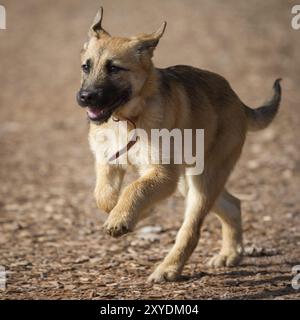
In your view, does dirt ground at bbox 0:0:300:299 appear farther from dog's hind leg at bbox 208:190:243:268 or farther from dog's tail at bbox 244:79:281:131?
dog's tail at bbox 244:79:281:131

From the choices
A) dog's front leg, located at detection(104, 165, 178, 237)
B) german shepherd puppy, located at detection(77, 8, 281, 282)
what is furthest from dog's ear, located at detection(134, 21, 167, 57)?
dog's front leg, located at detection(104, 165, 178, 237)

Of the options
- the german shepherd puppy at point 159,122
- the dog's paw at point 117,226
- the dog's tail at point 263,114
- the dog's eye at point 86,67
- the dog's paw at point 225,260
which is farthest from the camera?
the dog's tail at point 263,114

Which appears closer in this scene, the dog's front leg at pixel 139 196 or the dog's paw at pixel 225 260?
the dog's front leg at pixel 139 196

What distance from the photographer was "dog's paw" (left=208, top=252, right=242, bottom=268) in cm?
741

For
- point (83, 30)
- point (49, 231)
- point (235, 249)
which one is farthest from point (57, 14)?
point (235, 249)

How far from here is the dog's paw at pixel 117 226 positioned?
19.7 ft

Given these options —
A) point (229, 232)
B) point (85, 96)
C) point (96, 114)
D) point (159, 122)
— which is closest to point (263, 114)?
point (229, 232)

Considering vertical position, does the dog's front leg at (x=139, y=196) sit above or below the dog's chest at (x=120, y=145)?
below

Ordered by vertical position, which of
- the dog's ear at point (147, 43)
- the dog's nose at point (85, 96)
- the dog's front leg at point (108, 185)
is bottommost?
the dog's front leg at point (108, 185)

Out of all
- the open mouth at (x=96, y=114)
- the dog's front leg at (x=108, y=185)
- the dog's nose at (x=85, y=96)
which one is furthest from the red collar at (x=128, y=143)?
the dog's nose at (x=85, y=96)

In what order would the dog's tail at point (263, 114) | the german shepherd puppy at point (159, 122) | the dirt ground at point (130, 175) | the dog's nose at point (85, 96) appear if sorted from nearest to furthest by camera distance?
the dog's nose at point (85, 96) < the german shepherd puppy at point (159, 122) < the dirt ground at point (130, 175) < the dog's tail at point (263, 114)

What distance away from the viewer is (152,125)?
21.6 feet

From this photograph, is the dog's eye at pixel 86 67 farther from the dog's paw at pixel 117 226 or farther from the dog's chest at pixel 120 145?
the dog's paw at pixel 117 226

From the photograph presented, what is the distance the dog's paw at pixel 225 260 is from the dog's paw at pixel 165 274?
30.6 inches
